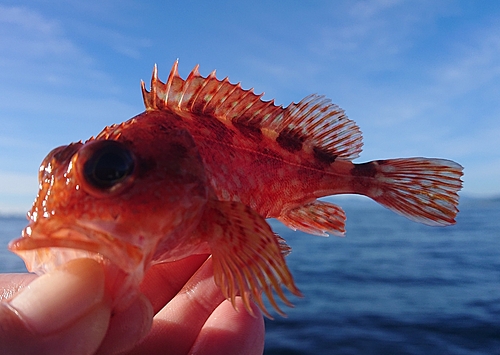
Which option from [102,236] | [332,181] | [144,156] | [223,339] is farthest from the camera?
[332,181]

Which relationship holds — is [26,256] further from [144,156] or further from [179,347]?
[179,347]

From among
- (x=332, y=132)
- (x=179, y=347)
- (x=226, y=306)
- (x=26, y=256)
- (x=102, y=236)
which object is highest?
(x=332, y=132)

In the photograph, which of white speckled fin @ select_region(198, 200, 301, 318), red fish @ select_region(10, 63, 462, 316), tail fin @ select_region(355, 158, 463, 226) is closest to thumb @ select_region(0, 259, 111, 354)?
red fish @ select_region(10, 63, 462, 316)

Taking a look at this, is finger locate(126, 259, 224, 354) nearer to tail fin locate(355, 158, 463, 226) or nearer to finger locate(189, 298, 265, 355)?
finger locate(189, 298, 265, 355)

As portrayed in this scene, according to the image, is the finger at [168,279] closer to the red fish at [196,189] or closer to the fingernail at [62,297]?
the red fish at [196,189]

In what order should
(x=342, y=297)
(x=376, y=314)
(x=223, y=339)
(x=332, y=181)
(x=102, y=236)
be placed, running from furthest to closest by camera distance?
(x=342, y=297)
(x=376, y=314)
(x=332, y=181)
(x=223, y=339)
(x=102, y=236)

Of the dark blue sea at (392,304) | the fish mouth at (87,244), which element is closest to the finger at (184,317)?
the fish mouth at (87,244)

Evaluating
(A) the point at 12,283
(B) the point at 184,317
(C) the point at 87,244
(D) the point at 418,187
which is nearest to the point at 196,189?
(C) the point at 87,244

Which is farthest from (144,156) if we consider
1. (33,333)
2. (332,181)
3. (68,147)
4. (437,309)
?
(437,309)
